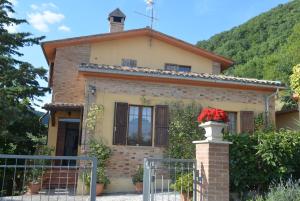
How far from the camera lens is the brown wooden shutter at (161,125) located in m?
13.4

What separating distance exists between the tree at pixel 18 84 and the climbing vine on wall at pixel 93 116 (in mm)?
5320

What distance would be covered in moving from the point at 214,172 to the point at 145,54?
38.5ft

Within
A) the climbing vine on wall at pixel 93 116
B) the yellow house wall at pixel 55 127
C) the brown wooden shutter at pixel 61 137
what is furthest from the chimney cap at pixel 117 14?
the climbing vine on wall at pixel 93 116

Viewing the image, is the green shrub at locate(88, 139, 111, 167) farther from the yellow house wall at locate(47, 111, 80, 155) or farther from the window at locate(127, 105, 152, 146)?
the yellow house wall at locate(47, 111, 80, 155)

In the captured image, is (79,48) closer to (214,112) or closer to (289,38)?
(214,112)

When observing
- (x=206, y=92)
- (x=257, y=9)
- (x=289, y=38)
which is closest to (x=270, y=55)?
(x=289, y=38)

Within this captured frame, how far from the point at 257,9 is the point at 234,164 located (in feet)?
125

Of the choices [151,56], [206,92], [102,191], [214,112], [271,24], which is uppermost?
[271,24]

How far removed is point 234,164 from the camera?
8.79 metres

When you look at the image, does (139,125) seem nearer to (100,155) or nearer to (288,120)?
(100,155)

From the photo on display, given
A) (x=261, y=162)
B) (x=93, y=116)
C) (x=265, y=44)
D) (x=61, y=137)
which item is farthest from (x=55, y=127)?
(x=265, y=44)

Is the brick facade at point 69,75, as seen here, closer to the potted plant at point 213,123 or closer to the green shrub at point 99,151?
the green shrub at point 99,151

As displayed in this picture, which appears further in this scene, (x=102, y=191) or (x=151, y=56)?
A: (x=151, y=56)

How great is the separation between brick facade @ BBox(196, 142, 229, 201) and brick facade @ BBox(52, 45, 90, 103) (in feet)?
34.5
